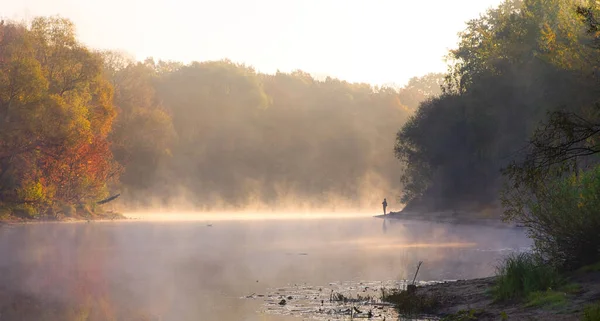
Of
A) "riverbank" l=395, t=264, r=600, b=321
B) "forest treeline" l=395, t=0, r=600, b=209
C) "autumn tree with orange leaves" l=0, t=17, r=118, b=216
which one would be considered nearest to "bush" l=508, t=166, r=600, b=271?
"riverbank" l=395, t=264, r=600, b=321

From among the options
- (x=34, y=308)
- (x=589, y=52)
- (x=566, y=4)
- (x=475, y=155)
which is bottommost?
(x=34, y=308)

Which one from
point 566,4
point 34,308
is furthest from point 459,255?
point 566,4

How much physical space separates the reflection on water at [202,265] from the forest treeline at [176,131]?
1688 cm

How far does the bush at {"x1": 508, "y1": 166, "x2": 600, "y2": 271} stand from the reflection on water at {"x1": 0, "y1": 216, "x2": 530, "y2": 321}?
5.85 metres

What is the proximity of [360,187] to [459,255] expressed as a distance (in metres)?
99.8

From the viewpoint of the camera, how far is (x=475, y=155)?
70.8 m

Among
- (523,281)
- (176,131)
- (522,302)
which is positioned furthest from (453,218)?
(176,131)

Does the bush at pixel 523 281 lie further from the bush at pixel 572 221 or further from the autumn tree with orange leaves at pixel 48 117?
the autumn tree with orange leaves at pixel 48 117

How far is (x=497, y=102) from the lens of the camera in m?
65.6

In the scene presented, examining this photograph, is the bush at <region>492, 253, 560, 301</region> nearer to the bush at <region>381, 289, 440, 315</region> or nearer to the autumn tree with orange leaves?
the bush at <region>381, 289, 440, 315</region>

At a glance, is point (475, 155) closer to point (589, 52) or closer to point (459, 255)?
point (589, 52)

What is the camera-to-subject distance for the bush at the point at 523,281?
1812cm

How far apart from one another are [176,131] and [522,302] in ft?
350

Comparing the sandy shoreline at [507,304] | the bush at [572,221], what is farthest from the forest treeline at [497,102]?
the sandy shoreline at [507,304]
